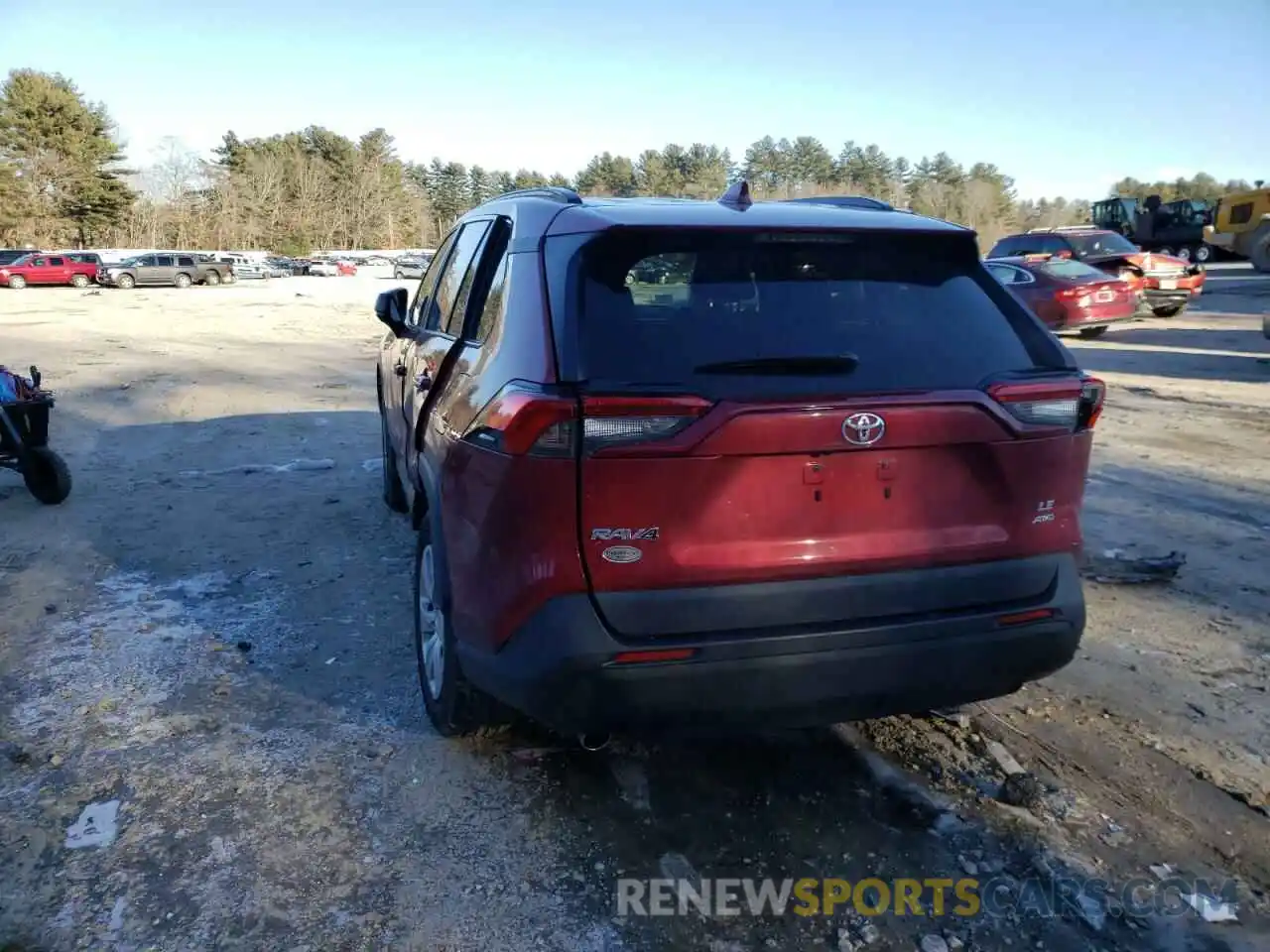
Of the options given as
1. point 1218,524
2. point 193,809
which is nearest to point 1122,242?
point 1218,524

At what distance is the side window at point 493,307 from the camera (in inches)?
124

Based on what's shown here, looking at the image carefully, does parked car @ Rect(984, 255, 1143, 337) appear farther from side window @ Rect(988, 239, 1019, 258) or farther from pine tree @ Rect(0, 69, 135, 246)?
pine tree @ Rect(0, 69, 135, 246)

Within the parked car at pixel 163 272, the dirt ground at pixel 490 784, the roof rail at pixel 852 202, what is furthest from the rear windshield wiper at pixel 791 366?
the parked car at pixel 163 272

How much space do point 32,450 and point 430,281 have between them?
3.79m

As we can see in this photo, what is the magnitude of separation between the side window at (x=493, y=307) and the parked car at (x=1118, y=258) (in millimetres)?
16740

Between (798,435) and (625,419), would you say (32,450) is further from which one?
(798,435)

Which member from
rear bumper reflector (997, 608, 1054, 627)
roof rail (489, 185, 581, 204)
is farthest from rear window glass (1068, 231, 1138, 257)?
rear bumper reflector (997, 608, 1054, 627)

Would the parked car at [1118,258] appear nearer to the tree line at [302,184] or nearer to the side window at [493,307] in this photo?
the side window at [493,307]

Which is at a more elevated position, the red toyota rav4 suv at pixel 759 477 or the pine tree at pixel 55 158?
the pine tree at pixel 55 158

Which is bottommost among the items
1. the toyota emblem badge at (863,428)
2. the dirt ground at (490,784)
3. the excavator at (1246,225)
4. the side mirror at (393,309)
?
the dirt ground at (490,784)

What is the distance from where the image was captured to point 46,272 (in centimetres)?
4588

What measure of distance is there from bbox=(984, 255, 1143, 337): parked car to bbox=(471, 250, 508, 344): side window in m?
14.5

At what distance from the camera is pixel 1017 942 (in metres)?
2.51

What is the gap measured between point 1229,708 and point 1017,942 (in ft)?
5.92
